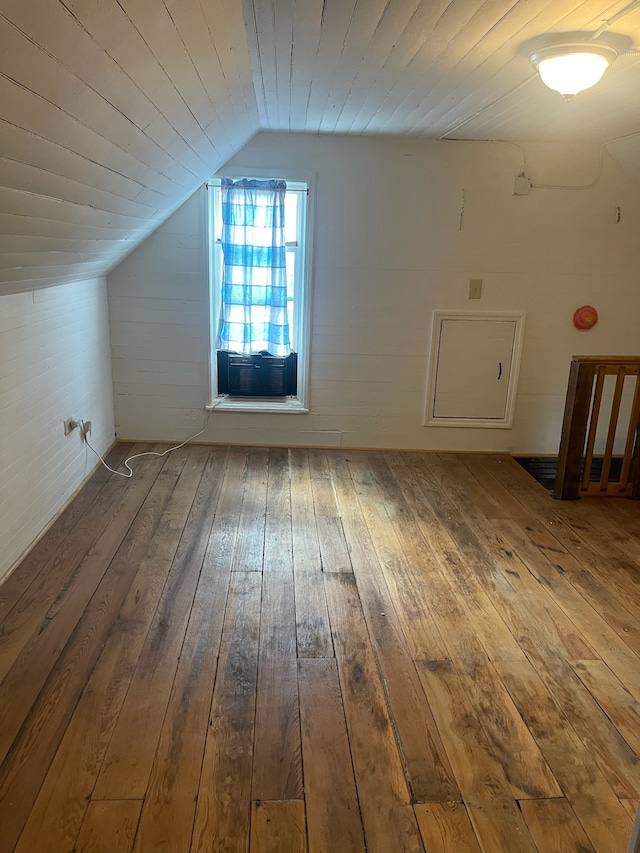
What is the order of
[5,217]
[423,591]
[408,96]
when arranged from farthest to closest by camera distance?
[408,96] < [423,591] < [5,217]

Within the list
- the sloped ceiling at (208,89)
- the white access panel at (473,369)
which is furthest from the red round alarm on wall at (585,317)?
the sloped ceiling at (208,89)

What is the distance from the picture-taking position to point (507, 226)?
397cm

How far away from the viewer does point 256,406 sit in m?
4.24

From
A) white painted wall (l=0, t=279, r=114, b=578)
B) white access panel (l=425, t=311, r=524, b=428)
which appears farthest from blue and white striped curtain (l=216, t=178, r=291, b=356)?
white access panel (l=425, t=311, r=524, b=428)

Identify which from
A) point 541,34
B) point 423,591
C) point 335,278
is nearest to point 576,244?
point 335,278

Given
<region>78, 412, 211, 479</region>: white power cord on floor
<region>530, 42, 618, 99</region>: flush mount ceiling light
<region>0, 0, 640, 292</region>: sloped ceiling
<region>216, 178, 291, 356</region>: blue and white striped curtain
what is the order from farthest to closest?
<region>216, 178, 291, 356</region>: blue and white striped curtain, <region>78, 412, 211, 479</region>: white power cord on floor, <region>530, 42, 618, 99</region>: flush mount ceiling light, <region>0, 0, 640, 292</region>: sloped ceiling

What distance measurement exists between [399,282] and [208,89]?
207cm

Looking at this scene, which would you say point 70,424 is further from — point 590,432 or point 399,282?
point 590,432

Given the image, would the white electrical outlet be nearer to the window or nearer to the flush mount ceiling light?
the window

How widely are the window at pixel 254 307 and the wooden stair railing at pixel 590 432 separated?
174cm

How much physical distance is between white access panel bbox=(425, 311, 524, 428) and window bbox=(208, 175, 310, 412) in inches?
37.0

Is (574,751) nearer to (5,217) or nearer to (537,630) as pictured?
(537,630)

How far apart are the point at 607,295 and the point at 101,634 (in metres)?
3.76

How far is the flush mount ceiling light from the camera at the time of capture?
2135 millimetres
